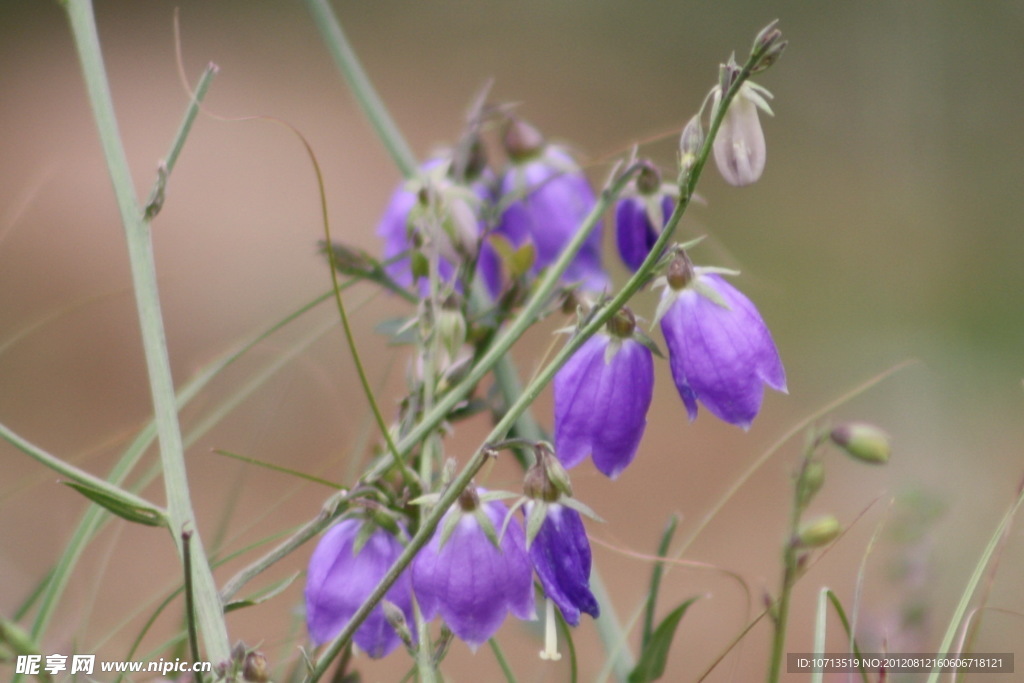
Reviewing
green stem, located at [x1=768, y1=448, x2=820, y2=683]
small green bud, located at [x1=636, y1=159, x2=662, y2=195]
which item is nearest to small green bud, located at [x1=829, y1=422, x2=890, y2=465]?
green stem, located at [x1=768, y1=448, x2=820, y2=683]

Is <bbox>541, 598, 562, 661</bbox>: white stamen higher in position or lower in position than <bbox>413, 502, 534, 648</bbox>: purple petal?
lower

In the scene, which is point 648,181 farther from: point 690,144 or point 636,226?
point 690,144

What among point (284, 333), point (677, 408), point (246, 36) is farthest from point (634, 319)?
point (246, 36)

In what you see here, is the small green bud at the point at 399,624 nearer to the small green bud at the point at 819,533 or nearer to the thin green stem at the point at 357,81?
the small green bud at the point at 819,533

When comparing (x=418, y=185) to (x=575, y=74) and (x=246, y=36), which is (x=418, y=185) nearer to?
(x=575, y=74)

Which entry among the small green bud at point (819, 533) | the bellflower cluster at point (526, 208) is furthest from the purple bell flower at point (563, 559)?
the bellflower cluster at point (526, 208)

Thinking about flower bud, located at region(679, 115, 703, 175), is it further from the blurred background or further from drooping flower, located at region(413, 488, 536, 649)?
the blurred background
